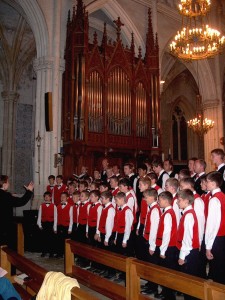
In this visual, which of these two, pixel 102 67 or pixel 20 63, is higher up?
pixel 20 63

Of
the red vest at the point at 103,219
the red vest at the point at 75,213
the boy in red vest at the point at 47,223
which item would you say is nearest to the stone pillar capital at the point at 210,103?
the boy in red vest at the point at 47,223

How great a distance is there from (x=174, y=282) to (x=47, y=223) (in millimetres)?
5106

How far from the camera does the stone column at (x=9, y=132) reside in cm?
1534

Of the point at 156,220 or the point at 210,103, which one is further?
the point at 210,103

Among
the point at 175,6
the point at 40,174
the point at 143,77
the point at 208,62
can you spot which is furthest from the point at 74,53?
the point at 208,62

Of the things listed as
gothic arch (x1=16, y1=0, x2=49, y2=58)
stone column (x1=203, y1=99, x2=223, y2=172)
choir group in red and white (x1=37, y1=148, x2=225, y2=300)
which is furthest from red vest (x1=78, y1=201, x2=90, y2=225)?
stone column (x1=203, y1=99, x2=223, y2=172)

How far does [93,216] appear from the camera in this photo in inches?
225

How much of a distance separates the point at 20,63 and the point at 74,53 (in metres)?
6.78

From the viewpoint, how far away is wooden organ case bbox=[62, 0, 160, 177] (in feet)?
31.9

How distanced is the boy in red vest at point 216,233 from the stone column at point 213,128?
1171 cm

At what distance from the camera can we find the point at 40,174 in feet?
31.6

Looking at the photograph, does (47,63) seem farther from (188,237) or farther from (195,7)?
(188,237)

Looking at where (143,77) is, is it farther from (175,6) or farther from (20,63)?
(20,63)

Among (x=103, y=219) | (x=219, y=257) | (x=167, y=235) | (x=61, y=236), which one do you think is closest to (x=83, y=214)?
(x=103, y=219)
